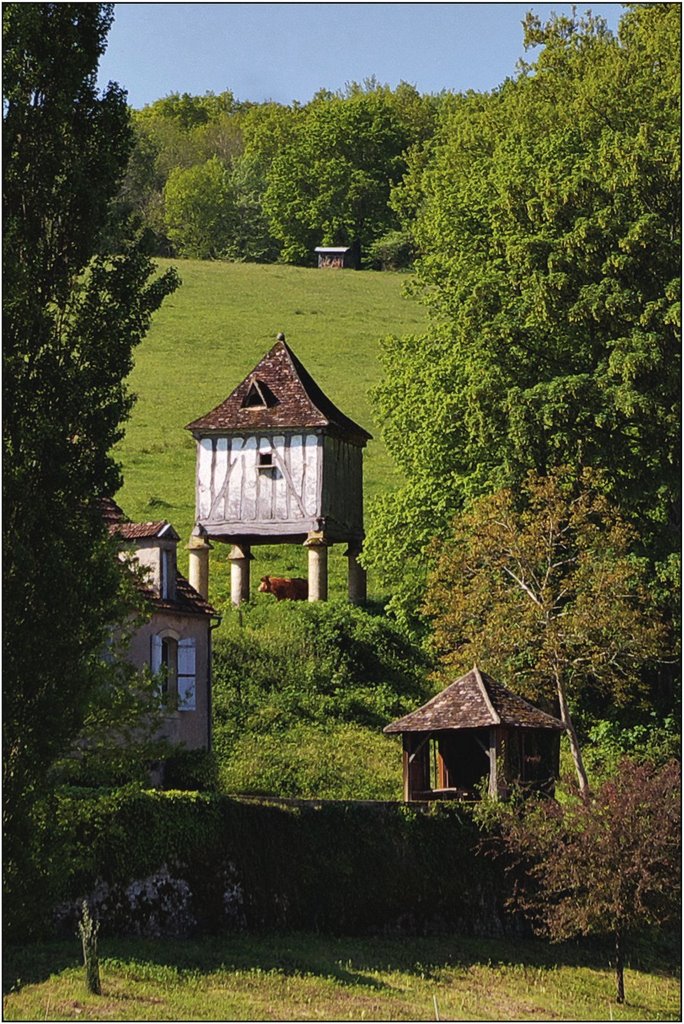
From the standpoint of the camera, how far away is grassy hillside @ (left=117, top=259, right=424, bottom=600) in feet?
158

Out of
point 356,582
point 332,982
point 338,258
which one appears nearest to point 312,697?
point 356,582

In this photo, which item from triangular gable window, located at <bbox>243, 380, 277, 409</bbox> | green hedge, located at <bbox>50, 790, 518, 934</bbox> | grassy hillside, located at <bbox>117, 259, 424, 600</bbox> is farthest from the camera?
grassy hillside, located at <bbox>117, 259, 424, 600</bbox>

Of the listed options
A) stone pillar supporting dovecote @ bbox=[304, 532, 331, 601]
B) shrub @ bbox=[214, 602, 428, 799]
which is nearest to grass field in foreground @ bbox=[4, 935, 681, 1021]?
shrub @ bbox=[214, 602, 428, 799]

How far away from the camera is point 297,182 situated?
88.4 m

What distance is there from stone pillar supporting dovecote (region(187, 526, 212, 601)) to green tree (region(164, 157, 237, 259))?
54.3 meters

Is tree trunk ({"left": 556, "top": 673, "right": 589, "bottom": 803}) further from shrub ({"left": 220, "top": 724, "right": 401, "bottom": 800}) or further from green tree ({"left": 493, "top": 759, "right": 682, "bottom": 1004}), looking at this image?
shrub ({"left": 220, "top": 724, "right": 401, "bottom": 800})

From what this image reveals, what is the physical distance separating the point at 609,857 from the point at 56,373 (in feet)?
39.8

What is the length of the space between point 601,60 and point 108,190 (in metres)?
29.6

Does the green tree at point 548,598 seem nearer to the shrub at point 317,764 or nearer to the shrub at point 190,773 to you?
the shrub at point 317,764

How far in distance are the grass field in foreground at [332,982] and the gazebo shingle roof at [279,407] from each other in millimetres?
18320

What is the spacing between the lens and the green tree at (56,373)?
62.1 ft

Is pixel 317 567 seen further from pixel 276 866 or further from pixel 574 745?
pixel 276 866

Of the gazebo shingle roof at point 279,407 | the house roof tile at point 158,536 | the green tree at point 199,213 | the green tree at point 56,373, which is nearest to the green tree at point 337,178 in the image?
the green tree at point 199,213

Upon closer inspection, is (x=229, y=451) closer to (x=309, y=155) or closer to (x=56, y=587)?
(x=56, y=587)
